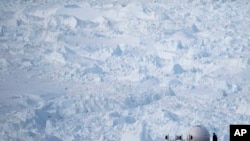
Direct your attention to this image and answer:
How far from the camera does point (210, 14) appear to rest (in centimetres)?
2009

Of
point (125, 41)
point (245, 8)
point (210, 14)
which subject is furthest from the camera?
point (245, 8)

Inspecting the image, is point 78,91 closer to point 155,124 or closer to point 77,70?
point 77,70

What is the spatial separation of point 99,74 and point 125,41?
383cm

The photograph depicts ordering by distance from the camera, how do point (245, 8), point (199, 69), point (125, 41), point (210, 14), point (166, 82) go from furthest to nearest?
1. point (245, 8)
2. point (210, 14)
3. point (125, 41)
4. point (199, 69)
5. point (166, 82)

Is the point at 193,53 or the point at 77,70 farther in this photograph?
the point at 193,53

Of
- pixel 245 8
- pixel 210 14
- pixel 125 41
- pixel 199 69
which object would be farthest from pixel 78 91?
pixel 245 8

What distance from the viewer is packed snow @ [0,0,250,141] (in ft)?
31.1

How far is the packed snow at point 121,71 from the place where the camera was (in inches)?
373

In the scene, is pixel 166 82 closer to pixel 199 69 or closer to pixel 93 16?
pixel 199 69

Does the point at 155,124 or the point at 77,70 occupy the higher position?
→ the point at 77,70

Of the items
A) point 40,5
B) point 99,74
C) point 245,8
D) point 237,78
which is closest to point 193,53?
point 237,78

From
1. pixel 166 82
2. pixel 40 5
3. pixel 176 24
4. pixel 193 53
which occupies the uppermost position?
pixel 40 5

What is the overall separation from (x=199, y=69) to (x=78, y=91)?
4.18 metres

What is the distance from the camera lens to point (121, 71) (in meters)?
13.0
